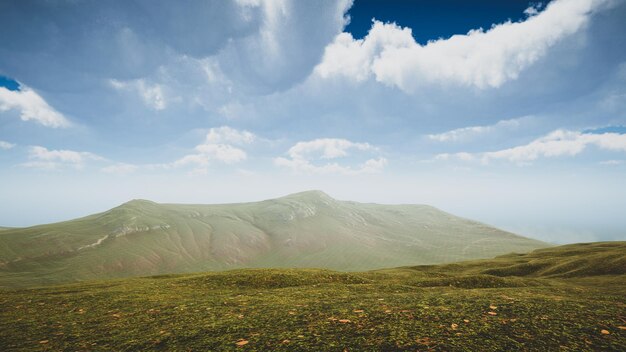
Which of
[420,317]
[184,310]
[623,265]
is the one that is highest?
[420,317]

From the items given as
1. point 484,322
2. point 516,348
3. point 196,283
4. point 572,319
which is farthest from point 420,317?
point 196,283

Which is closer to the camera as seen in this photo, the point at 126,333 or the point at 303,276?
the point at 126,333

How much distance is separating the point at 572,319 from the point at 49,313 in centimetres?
3337

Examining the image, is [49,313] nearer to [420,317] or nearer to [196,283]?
[196,283]

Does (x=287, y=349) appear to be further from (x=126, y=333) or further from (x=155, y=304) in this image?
(x=155, y=304)

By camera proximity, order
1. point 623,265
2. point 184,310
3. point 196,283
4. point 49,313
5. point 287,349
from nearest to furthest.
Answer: point 287,349 < point 184,310 < point 49,313 < point 196,283 < point 623,265

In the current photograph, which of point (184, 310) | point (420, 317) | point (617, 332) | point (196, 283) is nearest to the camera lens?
point (617, 332)

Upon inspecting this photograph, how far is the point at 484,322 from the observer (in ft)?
42.5

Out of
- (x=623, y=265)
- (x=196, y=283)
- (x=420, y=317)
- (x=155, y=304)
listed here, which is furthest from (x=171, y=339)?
(x=623, y=265)

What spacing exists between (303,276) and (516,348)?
91.5 ft

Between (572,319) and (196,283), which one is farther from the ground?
(572,319)

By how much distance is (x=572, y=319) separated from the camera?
13.3 meters

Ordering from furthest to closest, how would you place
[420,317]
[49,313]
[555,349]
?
1. [49,313]
2. [420,317]
3. [555,349]

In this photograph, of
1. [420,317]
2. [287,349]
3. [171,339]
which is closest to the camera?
[287,349]
